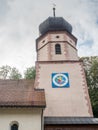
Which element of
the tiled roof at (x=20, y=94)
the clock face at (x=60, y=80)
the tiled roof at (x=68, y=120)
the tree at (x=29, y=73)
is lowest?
the tiled roof at (x=68, y=120)

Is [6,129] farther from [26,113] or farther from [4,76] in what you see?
[4,76]

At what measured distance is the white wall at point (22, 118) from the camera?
11.3 metres

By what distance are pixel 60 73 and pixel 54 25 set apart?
579 cm

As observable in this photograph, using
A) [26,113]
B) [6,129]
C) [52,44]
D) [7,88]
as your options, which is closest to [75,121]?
[26,113]

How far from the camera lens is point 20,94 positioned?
13.7 metres

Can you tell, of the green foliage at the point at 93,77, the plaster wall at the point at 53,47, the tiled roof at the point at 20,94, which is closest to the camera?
the tiled roof at the point at 20,94

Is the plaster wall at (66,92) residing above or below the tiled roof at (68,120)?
above

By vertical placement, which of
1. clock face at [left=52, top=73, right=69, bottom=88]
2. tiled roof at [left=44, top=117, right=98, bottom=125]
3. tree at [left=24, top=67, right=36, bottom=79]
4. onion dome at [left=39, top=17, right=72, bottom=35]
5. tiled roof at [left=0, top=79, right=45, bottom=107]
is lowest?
tiled roof at [left=44, top=117, right=98, bottom=125]

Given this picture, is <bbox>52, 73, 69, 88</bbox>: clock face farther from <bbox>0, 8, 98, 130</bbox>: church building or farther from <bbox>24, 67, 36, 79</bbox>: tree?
<bbox>24, 67, 36, 79</bbox>: tree

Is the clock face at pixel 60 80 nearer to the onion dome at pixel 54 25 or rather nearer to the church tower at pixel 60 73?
the church tower at pixel 60 73

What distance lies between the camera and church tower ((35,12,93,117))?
14.2 meters

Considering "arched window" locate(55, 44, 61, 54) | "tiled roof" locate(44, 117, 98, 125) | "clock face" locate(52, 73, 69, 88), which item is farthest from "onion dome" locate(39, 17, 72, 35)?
"tiled roof" locate(44, 117, 98, 125)

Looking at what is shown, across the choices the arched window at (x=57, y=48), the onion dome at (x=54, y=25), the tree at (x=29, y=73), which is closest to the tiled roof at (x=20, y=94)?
the arched window at (x=57, y=48)

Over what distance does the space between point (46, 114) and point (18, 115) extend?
2.74 meters
